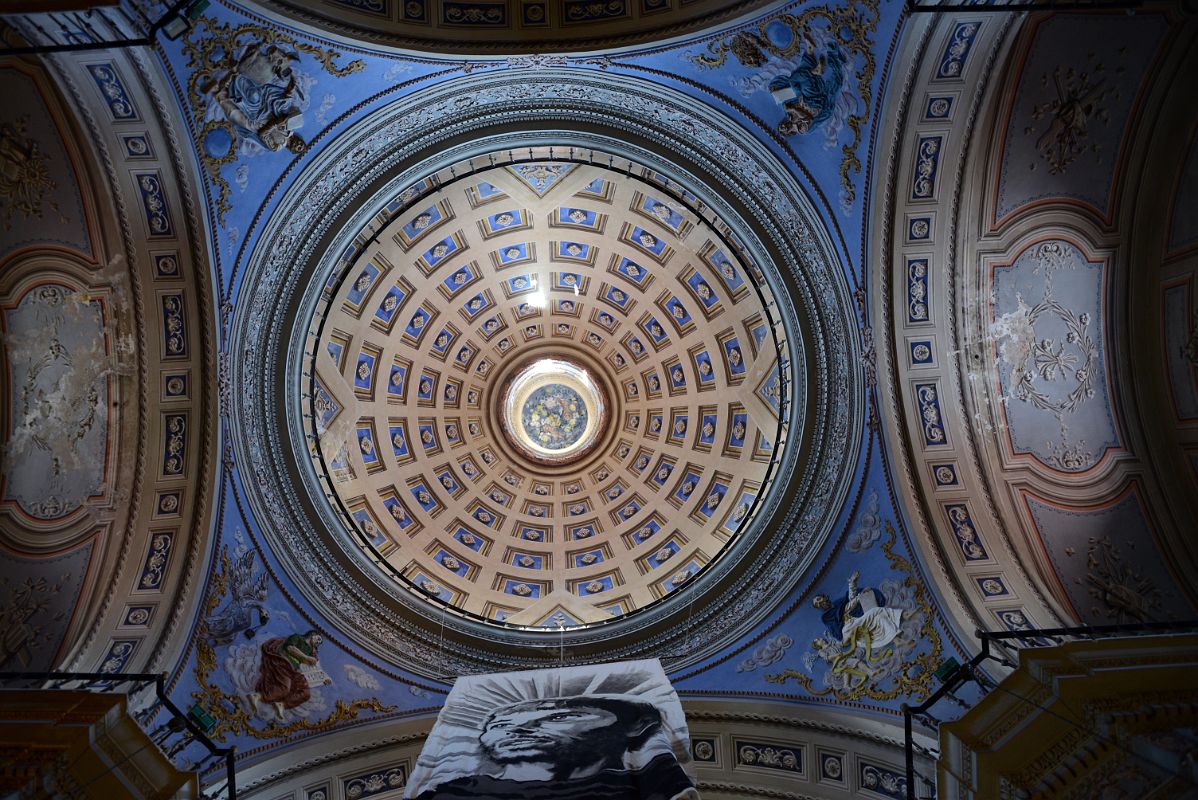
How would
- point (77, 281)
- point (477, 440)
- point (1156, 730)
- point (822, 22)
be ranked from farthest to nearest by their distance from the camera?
point (477, 440) → point (77, 281) → point (822, 22) → point (1156, 730)

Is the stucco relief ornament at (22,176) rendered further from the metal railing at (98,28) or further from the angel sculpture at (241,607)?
the angel sculpture at (241,607)

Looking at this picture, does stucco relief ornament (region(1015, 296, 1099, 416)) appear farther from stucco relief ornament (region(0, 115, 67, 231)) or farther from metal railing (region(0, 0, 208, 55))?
stucco relief ornament (region(0, 115, 67, 231))

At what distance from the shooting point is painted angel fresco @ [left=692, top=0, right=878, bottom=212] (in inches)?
430

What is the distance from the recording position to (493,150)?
44.4 ft

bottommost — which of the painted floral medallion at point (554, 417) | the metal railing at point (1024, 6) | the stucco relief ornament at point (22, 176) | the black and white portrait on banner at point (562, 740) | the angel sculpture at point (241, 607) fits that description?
the black and white portrait on banner at point (562, 740)

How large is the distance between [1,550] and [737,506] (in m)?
13.4

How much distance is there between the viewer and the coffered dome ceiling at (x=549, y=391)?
1650 centimetres

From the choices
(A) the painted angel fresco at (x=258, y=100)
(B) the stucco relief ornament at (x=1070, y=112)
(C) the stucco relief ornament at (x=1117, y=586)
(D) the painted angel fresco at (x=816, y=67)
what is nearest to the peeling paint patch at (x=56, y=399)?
(A) the painted angel fresco at (x=258, y=100)

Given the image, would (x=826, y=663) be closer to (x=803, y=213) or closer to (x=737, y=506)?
(x=737, y=506)

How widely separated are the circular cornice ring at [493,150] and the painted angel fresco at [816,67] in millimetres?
832

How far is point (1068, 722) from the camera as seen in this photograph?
8695 mm

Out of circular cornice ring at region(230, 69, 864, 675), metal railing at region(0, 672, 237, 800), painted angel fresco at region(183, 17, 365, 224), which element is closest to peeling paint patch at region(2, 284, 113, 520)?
circular cornice ring at region(230, 69, 864, 675)

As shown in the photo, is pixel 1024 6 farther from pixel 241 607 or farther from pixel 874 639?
pixel 241 607

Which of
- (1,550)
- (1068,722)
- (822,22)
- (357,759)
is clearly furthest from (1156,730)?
(1,550)
